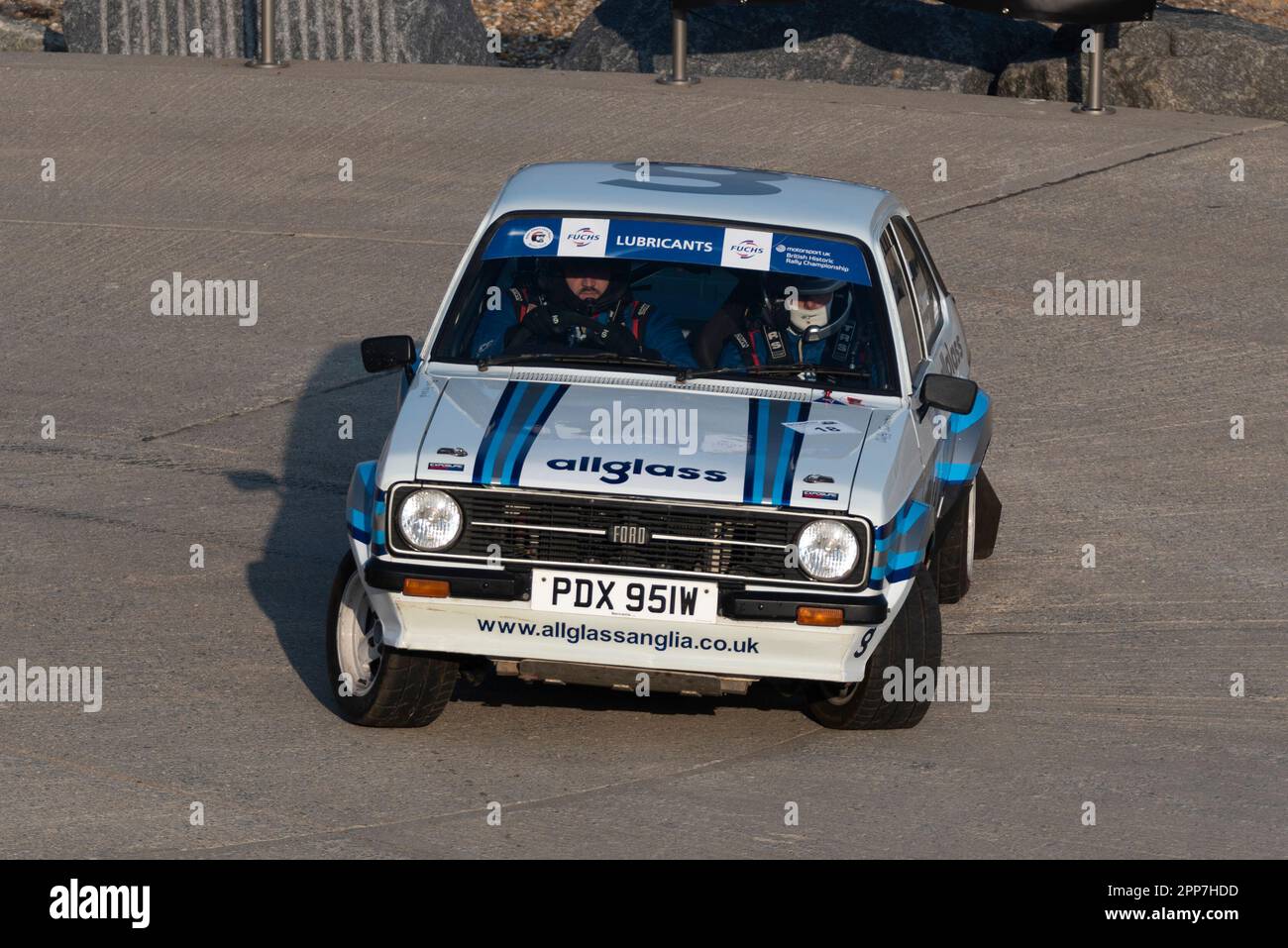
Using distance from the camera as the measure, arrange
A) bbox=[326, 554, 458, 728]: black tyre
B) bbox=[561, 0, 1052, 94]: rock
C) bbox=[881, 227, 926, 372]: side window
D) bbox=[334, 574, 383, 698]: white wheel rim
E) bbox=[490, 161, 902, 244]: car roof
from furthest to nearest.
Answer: bbox=[561, 0, 1052, 94]: rock → bbox=[490, 161, 902, 244]: car roof → bbox=[881, 227, 926, 372]: side window → bbox=[334, 574, 383, 698]: white wheel rim → bbox=[326, 554, 458, 728]: black tyre

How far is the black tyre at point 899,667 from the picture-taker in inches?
Result: 279

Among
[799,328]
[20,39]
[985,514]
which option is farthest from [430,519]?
[20,39]

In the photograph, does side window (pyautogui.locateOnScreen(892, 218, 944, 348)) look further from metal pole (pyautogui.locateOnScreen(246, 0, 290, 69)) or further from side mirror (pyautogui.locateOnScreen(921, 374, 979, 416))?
metal pole (pyautogui.locateOnScreen(246, 0, 290, 69))

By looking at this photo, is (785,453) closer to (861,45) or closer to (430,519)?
(430,519)

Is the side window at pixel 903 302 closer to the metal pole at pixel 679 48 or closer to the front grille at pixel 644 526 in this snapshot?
the front grille at pixel 644 526

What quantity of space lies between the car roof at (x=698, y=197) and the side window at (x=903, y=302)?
0.10 metres

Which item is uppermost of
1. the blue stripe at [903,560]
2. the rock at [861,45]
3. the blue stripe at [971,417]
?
the rock at [861,45]

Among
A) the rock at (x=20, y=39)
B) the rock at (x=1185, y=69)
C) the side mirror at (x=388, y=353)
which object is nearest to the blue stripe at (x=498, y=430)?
the side mirror at (x=388, y=353)

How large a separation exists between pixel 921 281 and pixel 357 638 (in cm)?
288

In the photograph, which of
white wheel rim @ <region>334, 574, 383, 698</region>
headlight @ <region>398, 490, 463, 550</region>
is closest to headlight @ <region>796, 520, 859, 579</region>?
headlight @ <region>398, 490, 463, 550</region>

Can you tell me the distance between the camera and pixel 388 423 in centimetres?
1135

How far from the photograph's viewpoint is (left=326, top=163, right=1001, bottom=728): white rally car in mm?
6637

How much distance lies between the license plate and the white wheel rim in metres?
0.95
